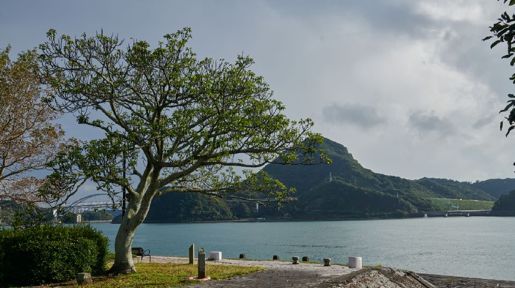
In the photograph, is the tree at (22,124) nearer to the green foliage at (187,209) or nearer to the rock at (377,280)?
the rock at (377,280)

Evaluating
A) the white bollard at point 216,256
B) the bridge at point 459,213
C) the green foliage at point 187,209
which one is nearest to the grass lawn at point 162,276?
the white bollard at point 216,256

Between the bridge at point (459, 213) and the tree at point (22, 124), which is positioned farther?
the bridge at point (459, 213)

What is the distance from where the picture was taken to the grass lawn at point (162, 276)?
66.9ft

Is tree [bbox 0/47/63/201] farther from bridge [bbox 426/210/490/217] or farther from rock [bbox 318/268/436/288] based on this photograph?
bridge [bbox 426/210/490/217]

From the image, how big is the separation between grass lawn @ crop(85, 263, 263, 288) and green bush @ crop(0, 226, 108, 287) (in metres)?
1.34

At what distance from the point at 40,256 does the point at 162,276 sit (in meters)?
5.17

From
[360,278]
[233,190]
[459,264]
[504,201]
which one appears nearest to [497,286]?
[360,278]

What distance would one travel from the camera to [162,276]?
73.5 feet

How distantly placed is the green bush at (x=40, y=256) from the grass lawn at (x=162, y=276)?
1.34 metres

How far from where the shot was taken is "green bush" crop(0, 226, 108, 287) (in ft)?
68.9

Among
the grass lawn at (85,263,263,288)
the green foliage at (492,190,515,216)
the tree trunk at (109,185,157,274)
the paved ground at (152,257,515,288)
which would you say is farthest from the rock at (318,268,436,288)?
the green foliage at (492,190,515,216)

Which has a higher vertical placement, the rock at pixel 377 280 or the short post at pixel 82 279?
the short post at pixel 82 279

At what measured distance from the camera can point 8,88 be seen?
1074 inches

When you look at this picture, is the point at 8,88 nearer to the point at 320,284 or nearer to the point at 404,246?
the point at 320,284
